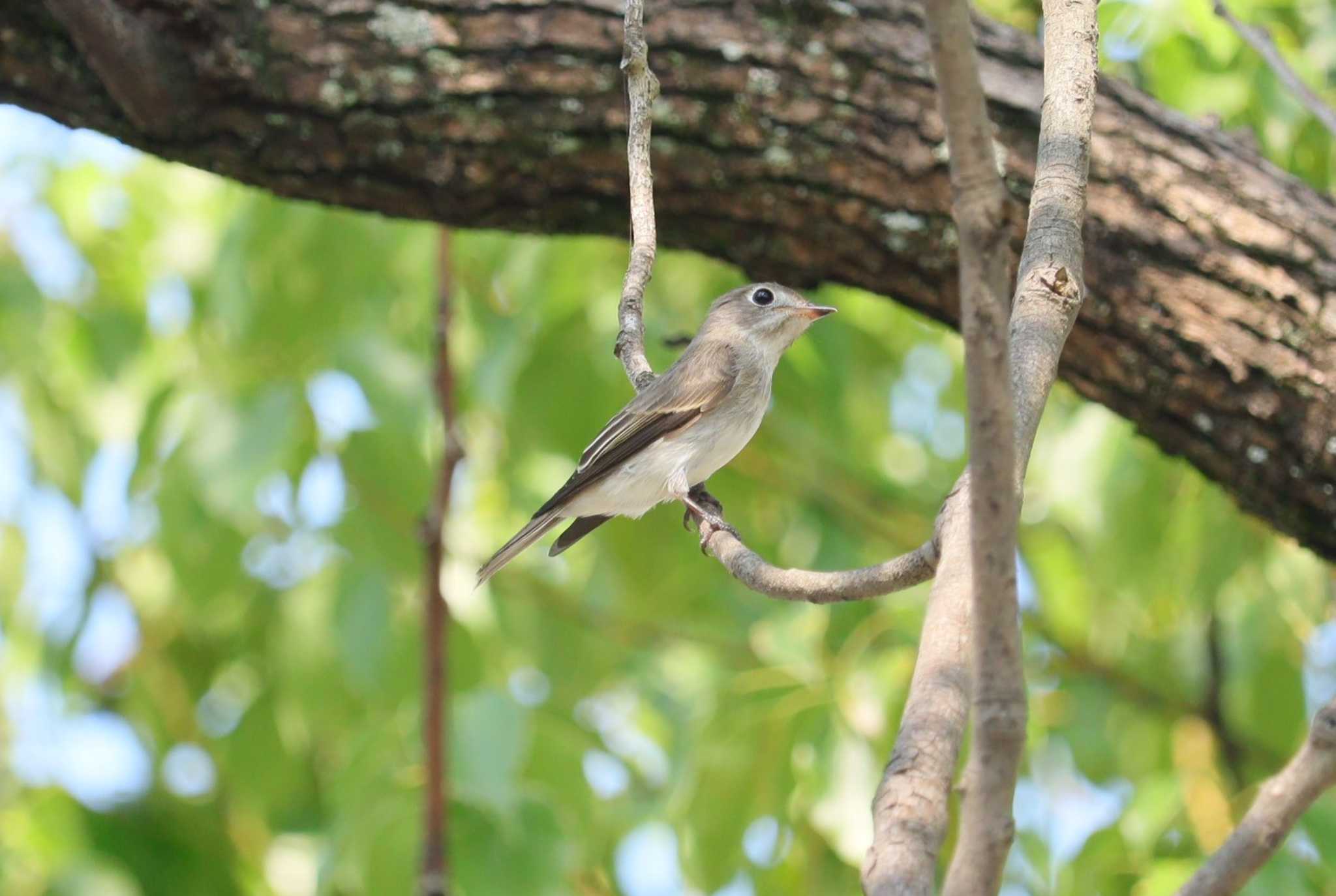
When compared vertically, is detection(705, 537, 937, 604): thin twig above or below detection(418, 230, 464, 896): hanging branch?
above

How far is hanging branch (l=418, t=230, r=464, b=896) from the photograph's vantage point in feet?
10.5

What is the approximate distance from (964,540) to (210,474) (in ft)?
9.74

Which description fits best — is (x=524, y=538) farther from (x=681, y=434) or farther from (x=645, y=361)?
(x=645, y=361)

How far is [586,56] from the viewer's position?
3.58m

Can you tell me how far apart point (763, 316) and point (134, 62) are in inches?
81.1

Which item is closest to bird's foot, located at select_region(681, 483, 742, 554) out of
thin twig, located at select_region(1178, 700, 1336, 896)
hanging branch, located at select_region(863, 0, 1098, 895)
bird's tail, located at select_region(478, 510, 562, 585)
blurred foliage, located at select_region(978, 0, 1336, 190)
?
bird's tail, located at select_region(478, 510, 562, 585)

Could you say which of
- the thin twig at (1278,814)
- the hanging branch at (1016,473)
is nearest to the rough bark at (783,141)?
the hanging branch at (1016,473)

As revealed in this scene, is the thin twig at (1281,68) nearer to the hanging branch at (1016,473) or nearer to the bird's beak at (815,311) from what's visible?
the hanging branch at (1016,473)

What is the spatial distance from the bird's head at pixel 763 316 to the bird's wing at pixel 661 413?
0.14m

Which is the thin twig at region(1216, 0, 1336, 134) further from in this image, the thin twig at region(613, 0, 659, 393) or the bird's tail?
the bird's tail

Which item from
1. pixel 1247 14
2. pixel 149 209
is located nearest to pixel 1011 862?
pixel 1247 14

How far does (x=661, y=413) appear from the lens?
13.6 feet

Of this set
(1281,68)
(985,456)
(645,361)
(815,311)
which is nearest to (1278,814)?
(985,456)

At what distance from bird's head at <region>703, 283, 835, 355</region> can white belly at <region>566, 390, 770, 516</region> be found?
42 cm
